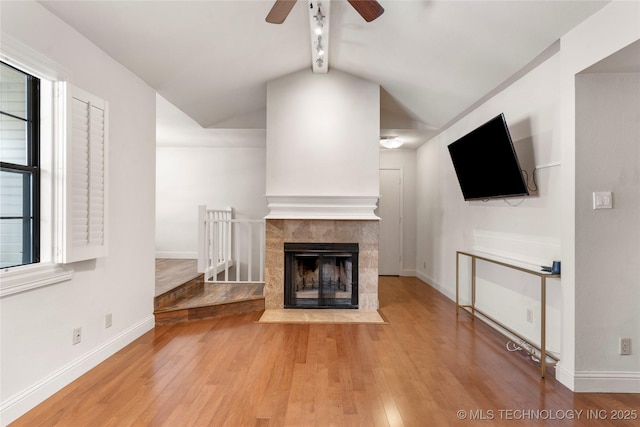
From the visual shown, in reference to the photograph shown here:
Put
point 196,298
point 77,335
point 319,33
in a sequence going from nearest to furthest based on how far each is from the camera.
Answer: point 77,335, point 319,33, point 196,298

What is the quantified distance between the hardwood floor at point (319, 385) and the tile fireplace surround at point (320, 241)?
68 centimetres

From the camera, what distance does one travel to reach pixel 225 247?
5250 mm

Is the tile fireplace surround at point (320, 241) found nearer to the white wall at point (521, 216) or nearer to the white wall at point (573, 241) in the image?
the white wall at point (521, 216)

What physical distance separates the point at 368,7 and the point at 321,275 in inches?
115

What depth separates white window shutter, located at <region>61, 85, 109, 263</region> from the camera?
231cm

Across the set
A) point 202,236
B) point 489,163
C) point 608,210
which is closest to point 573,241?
point 608,210

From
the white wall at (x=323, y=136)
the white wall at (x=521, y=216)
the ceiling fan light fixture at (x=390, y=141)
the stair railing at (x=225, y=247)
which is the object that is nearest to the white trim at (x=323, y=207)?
the white wall at (x=323, y=136)

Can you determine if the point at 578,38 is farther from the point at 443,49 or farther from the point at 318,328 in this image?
the point at 318,328

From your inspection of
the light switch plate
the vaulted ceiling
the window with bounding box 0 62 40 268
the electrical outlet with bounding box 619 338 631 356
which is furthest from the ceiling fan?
the electrical outlet with bounding box 619 338 631 356


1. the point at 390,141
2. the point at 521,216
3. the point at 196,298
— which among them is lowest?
the point at 196,298

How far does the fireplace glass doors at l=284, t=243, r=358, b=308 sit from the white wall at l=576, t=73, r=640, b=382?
7.64ft

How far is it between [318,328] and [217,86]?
3036 millimetres

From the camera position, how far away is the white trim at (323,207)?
409 cm

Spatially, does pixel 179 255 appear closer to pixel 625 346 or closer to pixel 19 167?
pixel 19 167
